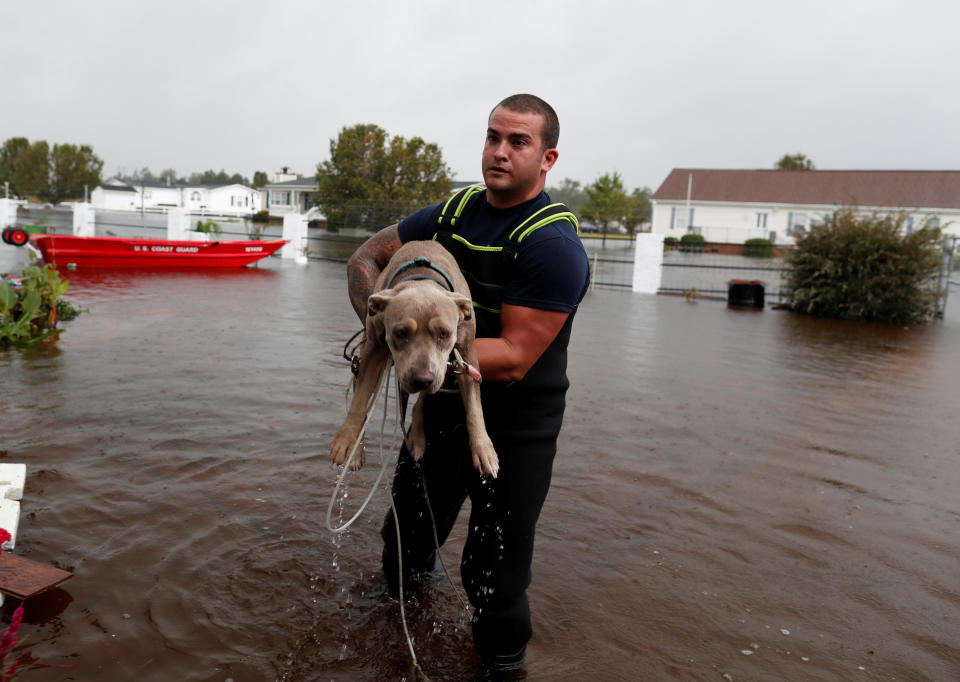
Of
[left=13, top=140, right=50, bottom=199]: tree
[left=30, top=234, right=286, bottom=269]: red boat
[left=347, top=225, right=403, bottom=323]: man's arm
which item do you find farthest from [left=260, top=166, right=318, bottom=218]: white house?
[left=347, top=225, right=403, bottom=323]: man's arm

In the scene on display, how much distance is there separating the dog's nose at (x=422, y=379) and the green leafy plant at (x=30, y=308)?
332 inches

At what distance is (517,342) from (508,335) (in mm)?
51

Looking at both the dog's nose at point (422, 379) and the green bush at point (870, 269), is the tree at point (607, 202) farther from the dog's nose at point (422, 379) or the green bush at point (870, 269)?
the dog's nose at point (422, 379)

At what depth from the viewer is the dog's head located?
2568mm

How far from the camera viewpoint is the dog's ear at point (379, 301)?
2.70 meters

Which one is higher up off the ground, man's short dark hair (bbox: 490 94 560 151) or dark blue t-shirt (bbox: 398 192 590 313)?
man's short dark hair (bbox: 490 94 560 151)

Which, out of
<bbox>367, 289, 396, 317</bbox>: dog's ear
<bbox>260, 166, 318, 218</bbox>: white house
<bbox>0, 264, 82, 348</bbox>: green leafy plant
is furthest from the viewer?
<bbox>260, 166, 318, 218</bbox>: white house

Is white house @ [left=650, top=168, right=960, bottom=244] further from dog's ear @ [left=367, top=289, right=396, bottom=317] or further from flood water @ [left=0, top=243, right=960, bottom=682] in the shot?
dog's ear @ [left=367, top=289, right=396, bottom=317]

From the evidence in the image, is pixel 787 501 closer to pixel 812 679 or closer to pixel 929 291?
pixel 812 679

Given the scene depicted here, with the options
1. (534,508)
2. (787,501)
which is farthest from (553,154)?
A: (787,501)

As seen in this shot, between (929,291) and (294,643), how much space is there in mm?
18525

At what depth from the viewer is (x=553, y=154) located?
3.25 meters

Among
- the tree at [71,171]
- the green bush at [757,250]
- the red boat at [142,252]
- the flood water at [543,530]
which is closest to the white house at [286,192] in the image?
the tree at [71,171]

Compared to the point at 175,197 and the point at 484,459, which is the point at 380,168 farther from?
the point at 175,197
